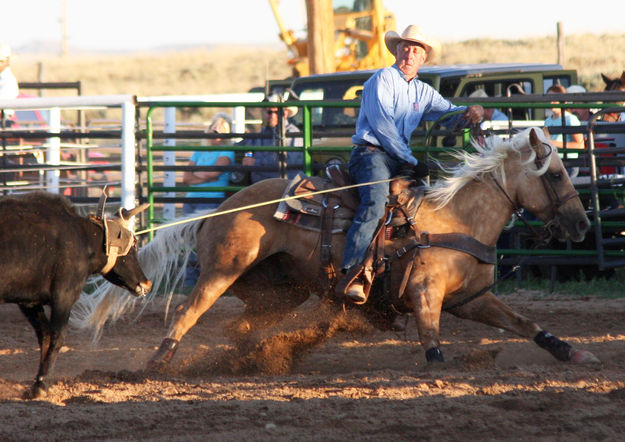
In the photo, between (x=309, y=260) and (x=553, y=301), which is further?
(x=553, y=301)

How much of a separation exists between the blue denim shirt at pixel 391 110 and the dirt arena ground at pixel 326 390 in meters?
1.37

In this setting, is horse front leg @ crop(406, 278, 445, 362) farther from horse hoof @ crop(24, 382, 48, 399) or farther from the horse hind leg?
horse hoof @ crop(24, 382, 48, 399)

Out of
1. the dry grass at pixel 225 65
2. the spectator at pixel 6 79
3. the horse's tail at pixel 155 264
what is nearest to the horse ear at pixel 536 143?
the horse's tail at pixel 155 264

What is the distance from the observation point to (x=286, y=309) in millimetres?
6895

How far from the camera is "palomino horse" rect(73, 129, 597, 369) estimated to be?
628cm

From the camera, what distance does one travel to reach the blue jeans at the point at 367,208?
631cm

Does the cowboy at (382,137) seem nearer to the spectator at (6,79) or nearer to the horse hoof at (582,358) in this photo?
the horse hoof at (582,358)

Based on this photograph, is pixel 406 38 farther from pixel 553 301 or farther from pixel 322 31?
pixel 322 31

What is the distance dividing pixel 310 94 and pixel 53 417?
7651mm

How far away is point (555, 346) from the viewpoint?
249 inches

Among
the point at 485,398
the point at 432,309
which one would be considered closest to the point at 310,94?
the point at 432,309

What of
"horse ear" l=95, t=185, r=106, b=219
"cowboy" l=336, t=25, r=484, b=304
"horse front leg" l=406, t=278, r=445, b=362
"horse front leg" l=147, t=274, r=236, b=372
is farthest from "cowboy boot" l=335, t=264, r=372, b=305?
"horse ear" l=95, t=185, r=106, b=219

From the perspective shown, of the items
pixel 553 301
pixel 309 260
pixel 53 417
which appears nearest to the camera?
pixel 53 417

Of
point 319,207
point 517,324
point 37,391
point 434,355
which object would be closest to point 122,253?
point 37,391
